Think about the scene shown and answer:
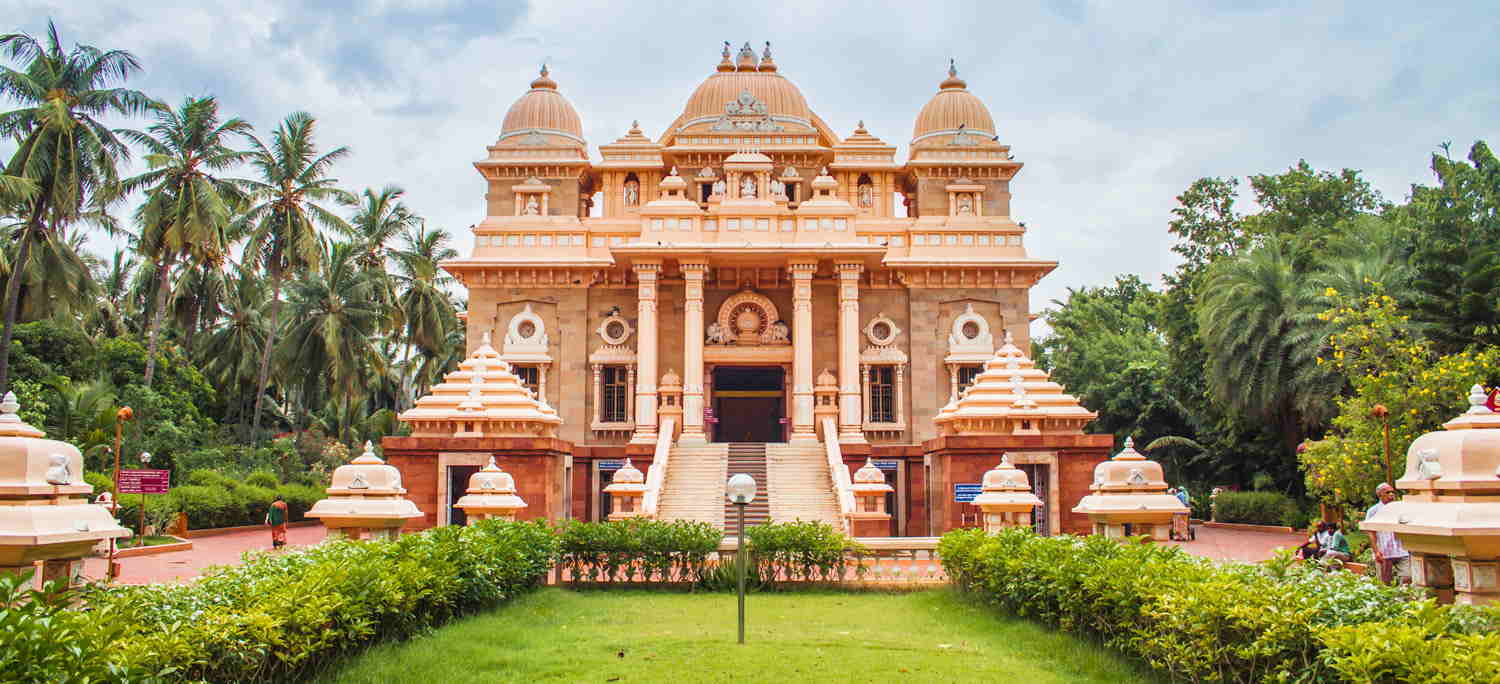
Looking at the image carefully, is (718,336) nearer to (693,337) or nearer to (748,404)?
(693,337)

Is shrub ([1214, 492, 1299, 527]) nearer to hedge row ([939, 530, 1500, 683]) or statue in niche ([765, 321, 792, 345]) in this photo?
statue in niche ([765, 321, 792, 345])

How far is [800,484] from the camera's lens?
25344mm

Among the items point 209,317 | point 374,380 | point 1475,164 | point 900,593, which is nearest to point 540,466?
point 900,593

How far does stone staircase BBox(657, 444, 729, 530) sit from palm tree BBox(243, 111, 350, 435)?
706 inches

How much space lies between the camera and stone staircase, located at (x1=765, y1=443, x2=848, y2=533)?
77.6 ft

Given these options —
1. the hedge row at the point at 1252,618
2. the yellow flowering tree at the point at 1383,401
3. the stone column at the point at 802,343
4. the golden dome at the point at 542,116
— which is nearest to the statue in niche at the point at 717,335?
the stone column at the point at 802,343

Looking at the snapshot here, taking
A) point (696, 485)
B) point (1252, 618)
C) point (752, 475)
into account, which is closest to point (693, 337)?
point (752, 475)

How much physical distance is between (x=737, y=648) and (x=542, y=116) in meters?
27.8

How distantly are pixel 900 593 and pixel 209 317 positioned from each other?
134 feet

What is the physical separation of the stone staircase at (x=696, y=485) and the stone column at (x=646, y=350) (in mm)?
1455

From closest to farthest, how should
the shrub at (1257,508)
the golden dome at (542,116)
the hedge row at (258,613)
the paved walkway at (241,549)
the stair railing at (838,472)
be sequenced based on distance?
the hedge row at (258,613) < the paved walkway at (241,549) < the stair railing at (838,472) < the shrub at (1257,508) < the golden dome at (542,116)

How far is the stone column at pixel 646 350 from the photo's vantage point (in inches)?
1123

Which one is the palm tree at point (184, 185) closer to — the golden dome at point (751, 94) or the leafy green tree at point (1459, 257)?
the golden dome at point (751, 94)

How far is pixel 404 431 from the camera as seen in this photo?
4566 centimetres
